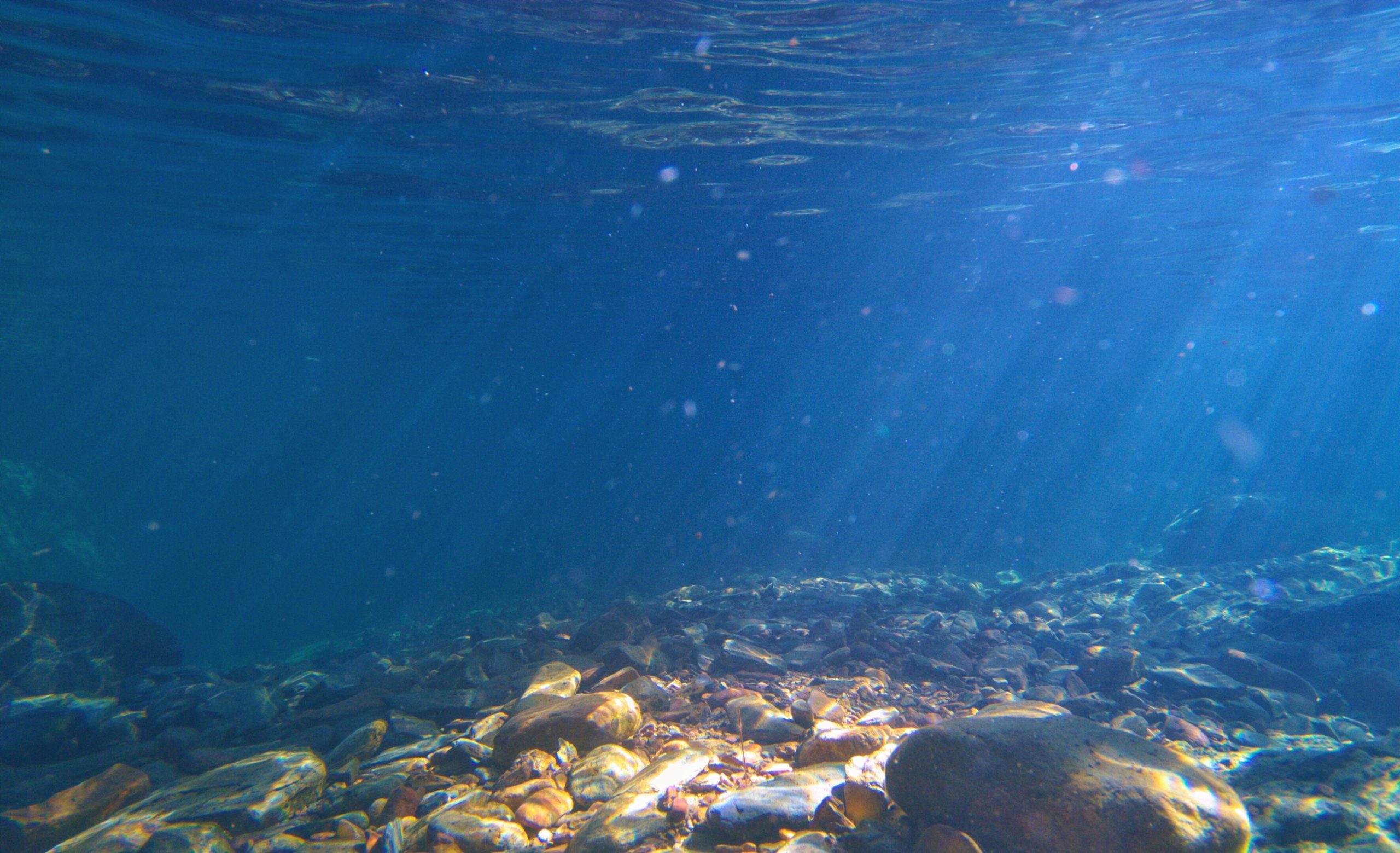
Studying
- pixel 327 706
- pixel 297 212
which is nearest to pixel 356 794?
pixel 327 706

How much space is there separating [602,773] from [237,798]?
298 centimetres

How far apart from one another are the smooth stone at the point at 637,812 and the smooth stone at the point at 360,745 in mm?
3127

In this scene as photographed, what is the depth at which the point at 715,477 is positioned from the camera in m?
39.6

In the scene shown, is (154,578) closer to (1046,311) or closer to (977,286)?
(977,286)

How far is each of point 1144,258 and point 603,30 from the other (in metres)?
25.7

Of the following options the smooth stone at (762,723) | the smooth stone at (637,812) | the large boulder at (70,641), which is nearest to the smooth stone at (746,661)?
the smooth stone at (762,723)

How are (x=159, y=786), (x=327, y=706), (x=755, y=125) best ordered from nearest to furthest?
(x=159, y=786) < (x=327, y=706) < (x=755, y=125)

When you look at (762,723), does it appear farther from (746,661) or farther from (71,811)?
(71,811)

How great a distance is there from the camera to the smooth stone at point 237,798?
493 cm

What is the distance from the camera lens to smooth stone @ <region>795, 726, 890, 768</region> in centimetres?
493

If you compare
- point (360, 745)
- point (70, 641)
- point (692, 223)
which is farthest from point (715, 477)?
point (360, 745)

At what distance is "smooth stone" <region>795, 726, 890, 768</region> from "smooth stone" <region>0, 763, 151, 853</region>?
19.4 feet

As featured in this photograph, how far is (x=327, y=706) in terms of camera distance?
26.1 ft

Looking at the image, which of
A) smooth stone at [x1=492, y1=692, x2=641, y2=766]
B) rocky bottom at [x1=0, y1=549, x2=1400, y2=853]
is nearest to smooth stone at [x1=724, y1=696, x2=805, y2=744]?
rocky bottom at [x1=0, y1=549, x2=1400, y2=853]
